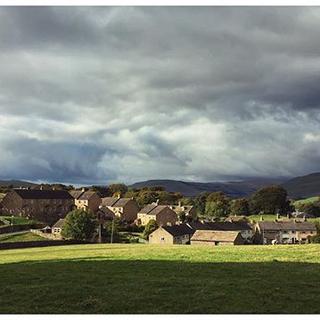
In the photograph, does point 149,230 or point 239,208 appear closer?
point 149,230

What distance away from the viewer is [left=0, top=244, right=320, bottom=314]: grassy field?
1577 cm

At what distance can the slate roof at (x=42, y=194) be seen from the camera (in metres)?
146

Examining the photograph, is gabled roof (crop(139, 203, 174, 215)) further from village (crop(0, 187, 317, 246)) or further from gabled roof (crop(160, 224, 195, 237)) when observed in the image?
gabled roof (crop(160, 224, 195, 237))

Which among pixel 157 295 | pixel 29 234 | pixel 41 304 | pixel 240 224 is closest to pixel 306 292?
pixel 157 295

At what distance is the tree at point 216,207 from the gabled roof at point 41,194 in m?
45.1

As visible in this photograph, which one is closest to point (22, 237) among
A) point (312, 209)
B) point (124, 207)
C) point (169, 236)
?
point (169, 236)

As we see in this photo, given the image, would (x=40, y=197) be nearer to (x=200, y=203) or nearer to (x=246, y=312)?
(x=200, y=203)

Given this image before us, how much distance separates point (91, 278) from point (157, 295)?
16.4 ft

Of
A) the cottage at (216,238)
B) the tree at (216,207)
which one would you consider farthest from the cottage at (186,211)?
the cottage at (216,238)

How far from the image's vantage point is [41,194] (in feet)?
498

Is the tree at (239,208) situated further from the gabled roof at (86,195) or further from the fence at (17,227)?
the fence at (17,227)

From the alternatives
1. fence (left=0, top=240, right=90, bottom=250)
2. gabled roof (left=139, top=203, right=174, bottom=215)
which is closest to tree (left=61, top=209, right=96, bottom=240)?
fence (left=0, top=240, right=90, bottom=250)

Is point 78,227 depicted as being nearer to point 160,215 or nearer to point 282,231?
point 160,215

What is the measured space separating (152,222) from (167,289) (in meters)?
101
